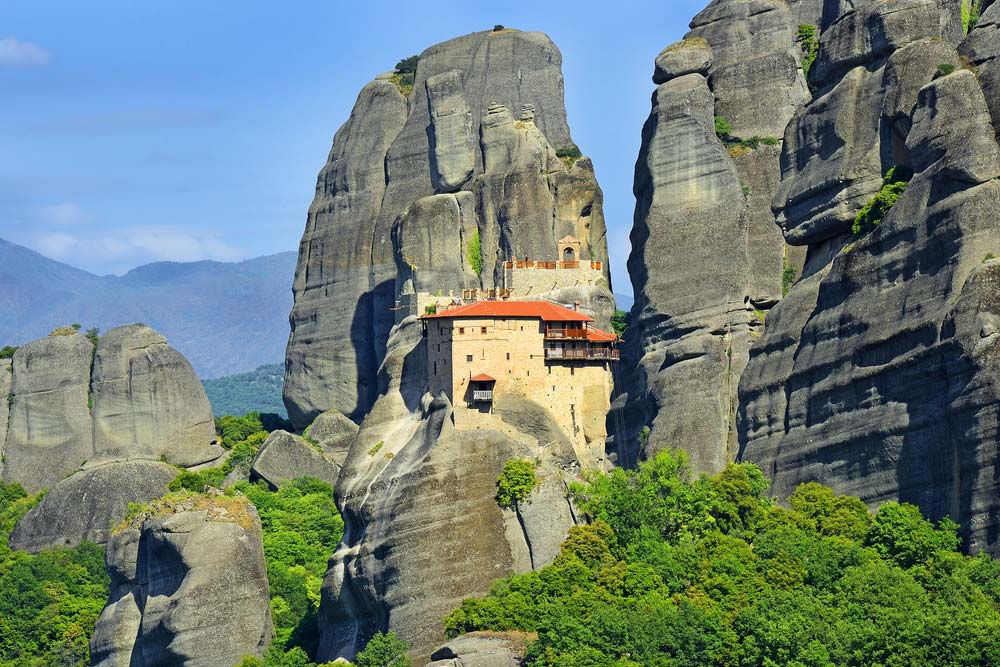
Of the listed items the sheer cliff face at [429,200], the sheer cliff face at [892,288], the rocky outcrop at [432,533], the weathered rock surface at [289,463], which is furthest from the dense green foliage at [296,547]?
the sheer cliff face at [892,288]

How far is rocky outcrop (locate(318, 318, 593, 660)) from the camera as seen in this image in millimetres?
84500

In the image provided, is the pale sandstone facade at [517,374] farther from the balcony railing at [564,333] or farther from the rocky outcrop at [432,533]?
the rocky outcrop at [432,533]

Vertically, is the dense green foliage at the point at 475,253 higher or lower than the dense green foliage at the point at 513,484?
higher

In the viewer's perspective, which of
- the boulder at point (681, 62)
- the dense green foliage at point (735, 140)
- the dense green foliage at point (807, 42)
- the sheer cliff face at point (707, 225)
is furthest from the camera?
the dense green foliage at point (807, 42)

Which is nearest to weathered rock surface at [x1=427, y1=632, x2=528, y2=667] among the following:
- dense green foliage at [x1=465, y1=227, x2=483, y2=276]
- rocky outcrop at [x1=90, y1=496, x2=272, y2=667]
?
rocky outcrop at [x1=90, y1=496, x2=272, y2=667]

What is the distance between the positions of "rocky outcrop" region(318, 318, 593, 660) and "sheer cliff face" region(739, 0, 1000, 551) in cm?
866

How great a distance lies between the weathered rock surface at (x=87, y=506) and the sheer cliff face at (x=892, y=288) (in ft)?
129

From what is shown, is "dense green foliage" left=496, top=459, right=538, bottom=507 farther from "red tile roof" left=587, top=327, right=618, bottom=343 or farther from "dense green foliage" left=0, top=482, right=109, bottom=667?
"dense green foliage" left=0, top=482, right=109, bottom=667

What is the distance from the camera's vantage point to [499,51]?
405 ft

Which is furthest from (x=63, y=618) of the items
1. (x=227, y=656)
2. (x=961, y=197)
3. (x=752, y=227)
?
(x=961, y=197)

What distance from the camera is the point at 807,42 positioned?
4092 inches

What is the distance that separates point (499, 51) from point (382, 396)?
106 ft

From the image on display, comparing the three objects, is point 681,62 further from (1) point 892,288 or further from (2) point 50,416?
(2) point 50,416

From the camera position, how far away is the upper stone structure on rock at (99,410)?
121 m
